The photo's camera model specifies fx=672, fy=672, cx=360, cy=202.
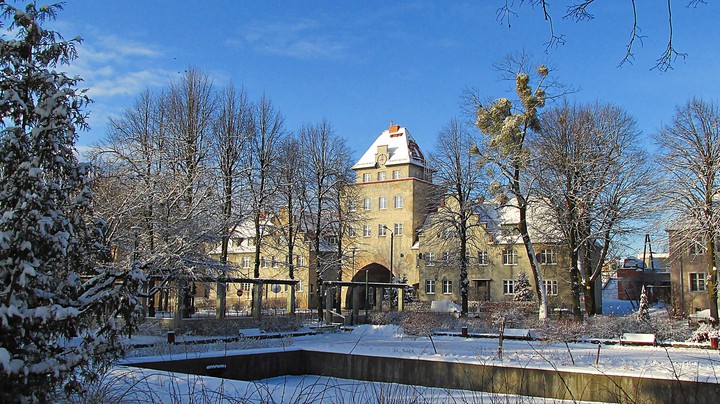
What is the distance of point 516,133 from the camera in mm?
35688

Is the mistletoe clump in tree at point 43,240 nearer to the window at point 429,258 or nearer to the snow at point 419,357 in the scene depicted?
the snow at point 419,357

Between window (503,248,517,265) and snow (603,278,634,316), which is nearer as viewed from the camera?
snow (603,278,634,316)

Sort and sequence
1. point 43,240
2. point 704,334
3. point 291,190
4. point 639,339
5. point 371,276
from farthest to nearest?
point 371,276 → point 291,190 → point 704,334 → point 639,339 → point 43,240

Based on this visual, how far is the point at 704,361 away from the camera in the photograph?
67.2ft

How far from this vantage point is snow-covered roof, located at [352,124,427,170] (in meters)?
62.4

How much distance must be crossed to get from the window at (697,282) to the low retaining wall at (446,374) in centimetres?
3395

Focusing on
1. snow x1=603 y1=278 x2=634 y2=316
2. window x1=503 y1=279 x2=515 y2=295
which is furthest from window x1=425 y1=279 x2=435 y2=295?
snow x1=603 y1=278 x2=634 y2=316

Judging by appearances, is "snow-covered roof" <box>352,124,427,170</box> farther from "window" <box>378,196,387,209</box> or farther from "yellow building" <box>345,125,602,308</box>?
"window" <box>378,196,387,209</box>

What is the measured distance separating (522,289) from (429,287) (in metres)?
9.10

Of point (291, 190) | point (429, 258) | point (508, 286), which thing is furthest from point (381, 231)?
point (291, 190)

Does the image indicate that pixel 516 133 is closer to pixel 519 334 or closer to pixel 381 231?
pixel 519 334

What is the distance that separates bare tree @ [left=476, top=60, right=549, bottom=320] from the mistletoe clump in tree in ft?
96.8

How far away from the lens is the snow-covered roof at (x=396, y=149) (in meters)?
62.4

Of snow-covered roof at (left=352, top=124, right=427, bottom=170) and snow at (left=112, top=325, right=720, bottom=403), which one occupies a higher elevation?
snow-covered roof at (left=352, top=124, right=427, bottom=170)
